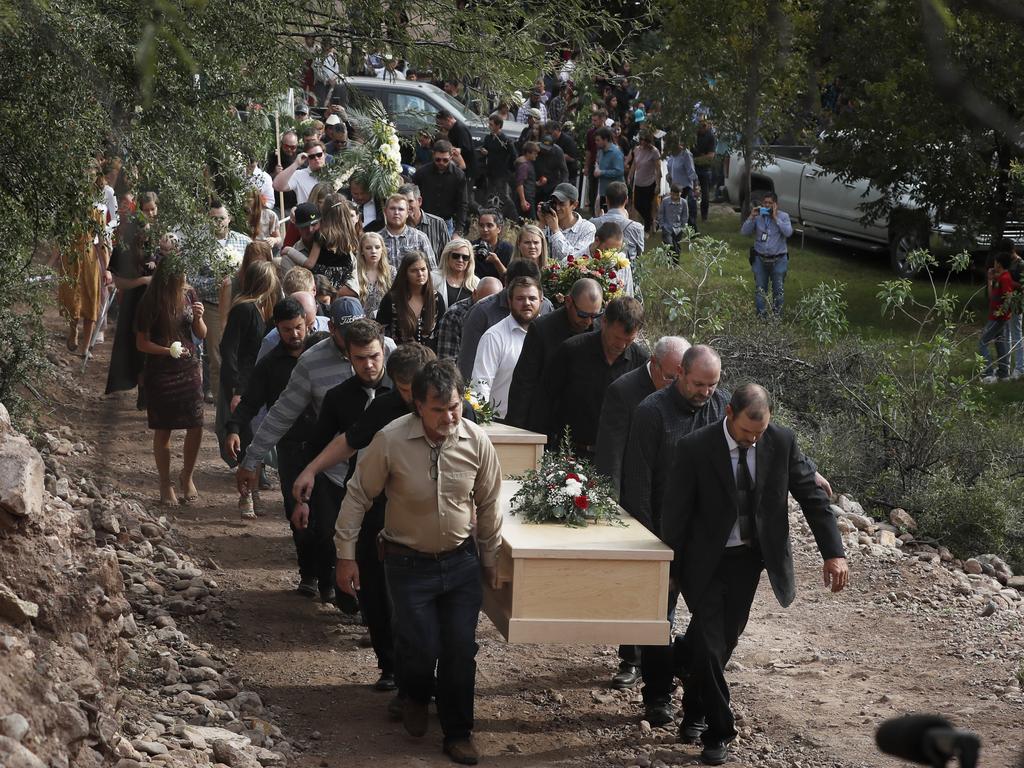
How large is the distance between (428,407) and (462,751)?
160cm

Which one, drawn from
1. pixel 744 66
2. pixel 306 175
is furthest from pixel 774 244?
pixel 306 175

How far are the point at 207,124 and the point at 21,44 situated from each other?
1381mm

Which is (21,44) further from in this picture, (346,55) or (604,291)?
(604,291)

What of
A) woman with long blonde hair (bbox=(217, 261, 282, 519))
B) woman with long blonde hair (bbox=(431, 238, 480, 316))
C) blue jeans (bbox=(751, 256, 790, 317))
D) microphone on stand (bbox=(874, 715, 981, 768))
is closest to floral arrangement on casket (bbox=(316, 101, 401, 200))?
woman with long blonde hair (bbox=(431, 238, 480, 316))

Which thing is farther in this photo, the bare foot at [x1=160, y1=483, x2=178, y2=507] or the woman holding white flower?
the bare foot at [x1=160, y1=483, x2=178, y2=507]

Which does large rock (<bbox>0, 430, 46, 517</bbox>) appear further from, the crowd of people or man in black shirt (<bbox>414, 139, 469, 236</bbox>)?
man in black shirt (<bbox>414, 139, 469, 236</bbox>)

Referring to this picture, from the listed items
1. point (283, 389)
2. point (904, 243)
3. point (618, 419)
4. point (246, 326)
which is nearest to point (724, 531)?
point (618, 419)

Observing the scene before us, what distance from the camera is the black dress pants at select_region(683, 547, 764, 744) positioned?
6.94m

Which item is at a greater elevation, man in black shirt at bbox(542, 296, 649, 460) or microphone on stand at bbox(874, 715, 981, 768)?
microphone on stand at bbox(874, 715, 981, 768)

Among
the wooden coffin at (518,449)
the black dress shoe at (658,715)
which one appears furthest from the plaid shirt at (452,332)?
the black dress shoe at (658,715)

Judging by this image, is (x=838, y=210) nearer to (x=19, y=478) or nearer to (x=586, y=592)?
(x=586, y=592)

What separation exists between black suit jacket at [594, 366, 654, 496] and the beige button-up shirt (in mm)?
1237

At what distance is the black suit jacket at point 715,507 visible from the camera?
22.6ft

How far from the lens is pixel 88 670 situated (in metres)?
5.92
